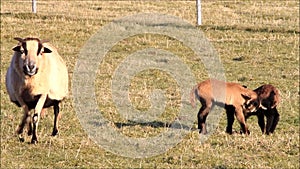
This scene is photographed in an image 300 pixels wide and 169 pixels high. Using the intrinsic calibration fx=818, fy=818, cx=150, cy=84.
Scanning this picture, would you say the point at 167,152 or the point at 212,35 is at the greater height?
the point at 212,35

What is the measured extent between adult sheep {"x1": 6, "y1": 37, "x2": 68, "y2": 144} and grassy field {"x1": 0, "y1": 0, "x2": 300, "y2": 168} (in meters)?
0.32

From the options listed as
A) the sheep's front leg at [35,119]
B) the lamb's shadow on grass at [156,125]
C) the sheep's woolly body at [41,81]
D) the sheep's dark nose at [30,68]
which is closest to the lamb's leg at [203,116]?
the lamb's shadow on grass at [156,125]

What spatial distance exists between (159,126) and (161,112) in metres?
1.23

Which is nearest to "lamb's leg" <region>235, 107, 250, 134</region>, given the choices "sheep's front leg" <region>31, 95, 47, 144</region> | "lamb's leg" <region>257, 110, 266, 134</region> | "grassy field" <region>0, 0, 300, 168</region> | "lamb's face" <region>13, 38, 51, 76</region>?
"grassy field" <region>0, 0, 300, 168</region>

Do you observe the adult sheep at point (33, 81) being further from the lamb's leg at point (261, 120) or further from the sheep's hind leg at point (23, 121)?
the lamb's leg at point (261, 120)

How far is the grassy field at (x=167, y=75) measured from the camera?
9961 millimetres

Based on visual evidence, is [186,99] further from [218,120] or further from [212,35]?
[212,35]

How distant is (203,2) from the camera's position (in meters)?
29.3

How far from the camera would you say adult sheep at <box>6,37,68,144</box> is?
10.3 m

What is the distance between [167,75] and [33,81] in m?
6.37

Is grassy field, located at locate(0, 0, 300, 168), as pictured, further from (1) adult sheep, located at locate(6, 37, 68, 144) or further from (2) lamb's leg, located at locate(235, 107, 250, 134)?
(1) adult sheep, located at locate(6, 37, 68, 144)

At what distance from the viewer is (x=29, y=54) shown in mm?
10273

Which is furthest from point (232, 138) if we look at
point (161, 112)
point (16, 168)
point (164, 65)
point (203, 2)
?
point (203, 2)

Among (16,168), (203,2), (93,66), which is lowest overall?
(16,168)
